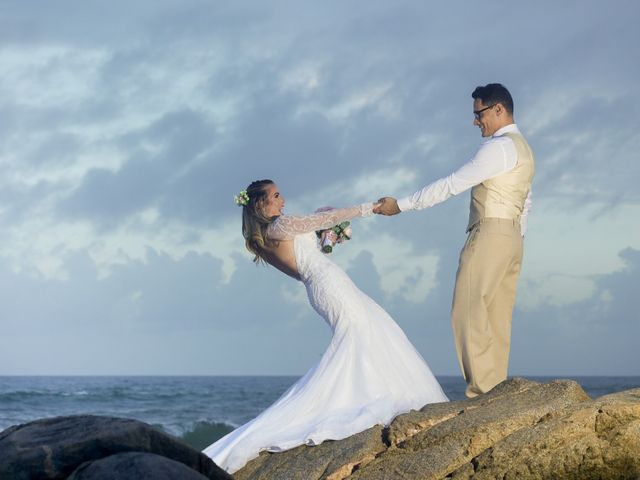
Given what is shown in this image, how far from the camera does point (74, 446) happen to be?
541 centimetres

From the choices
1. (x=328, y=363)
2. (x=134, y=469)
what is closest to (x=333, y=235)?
(x=328, y=363)

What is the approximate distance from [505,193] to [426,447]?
2.77m

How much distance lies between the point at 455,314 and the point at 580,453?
2.34m

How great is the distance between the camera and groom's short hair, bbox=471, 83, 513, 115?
28.9ft

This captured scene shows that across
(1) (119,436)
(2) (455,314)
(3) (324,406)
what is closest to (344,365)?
(3) (324,406)

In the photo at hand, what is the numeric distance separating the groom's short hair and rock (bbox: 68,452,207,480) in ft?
16.3

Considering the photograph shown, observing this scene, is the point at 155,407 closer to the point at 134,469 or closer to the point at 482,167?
the point at 482,167

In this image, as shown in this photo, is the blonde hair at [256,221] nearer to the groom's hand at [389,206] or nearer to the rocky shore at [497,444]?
the groom's hand at [389,206]

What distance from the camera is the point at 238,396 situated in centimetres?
4416

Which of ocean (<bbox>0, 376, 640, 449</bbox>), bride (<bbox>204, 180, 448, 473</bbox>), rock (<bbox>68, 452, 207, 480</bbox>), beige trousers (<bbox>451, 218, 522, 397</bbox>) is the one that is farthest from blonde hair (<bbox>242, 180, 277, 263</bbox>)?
ocean (<bbox>0, 376, 640, 449</bbox>)

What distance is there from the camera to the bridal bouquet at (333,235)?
9.30 metres

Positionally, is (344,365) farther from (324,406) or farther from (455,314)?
(455,314)

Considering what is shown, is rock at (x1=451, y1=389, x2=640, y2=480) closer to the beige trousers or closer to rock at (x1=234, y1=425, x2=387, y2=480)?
rock at (x1=234, y1=425, x2=387, y2=480)

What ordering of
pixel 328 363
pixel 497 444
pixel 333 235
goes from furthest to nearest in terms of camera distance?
pixel 333 235 → pixel 328 363 → pixel 497 444
